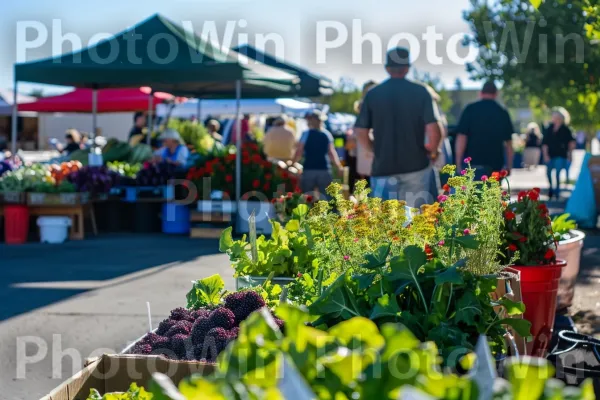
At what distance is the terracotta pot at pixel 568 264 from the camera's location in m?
6.75

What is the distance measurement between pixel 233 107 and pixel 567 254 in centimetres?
1843

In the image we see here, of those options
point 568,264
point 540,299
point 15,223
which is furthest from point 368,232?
point 15,223

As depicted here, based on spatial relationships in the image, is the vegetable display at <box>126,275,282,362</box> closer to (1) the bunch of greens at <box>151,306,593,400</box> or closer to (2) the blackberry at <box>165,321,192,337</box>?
(2) the blackberry at <box>165,321,192,337</box>

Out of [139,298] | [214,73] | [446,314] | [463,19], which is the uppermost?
[463,19]

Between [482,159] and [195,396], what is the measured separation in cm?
862

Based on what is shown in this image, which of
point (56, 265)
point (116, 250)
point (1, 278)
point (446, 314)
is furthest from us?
point (116, 250)

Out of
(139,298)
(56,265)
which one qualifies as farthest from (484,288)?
(56,265)

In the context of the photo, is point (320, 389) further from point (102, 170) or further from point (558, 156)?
point (558, 156)

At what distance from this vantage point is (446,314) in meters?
3.33

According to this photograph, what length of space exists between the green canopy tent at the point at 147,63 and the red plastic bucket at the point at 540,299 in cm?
784

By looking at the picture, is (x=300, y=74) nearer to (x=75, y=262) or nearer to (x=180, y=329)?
(x=75, y=262)

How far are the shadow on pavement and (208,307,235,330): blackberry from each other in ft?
14.1

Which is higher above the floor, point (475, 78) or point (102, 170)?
point (475, 78)

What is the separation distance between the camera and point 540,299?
5402 millimetres
